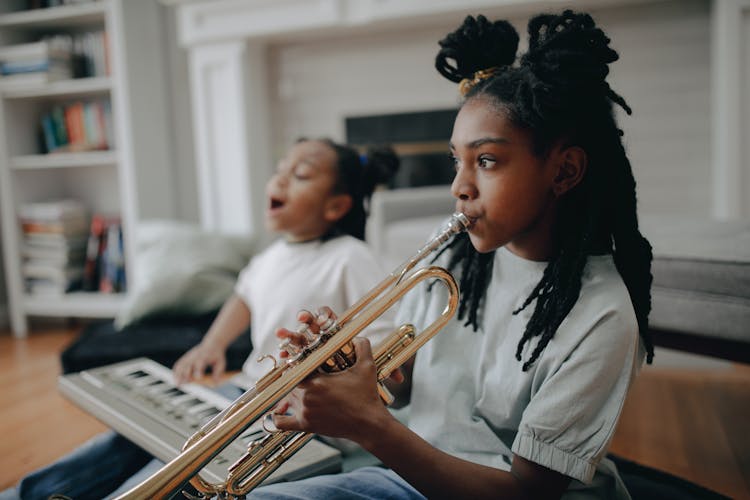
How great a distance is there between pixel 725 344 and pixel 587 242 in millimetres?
Answer: 850

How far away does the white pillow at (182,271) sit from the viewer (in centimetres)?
216

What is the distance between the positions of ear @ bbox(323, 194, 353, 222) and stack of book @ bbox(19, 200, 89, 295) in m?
2.11

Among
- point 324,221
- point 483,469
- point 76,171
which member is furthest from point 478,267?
point 76,171

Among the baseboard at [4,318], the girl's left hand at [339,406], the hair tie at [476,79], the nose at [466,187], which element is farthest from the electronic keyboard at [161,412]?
the baseboard at [4,318]

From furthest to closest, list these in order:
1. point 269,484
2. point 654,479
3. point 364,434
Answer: point 654,479 → point 269,484 → point 364,434

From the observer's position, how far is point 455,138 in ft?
2.50

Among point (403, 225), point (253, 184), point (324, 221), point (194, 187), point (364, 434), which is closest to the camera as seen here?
point (364, 434)

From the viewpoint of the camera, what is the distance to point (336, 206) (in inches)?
52.1

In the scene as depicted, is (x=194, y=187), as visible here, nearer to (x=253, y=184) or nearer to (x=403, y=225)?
(x=253, y=184)

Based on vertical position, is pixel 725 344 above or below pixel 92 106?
below

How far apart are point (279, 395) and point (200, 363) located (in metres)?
0.69

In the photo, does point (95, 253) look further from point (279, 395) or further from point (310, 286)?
point (279, 395)

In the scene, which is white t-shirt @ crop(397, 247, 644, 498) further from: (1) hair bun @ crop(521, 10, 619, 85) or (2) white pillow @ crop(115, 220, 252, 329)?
(2) white pillow @ crop(115, 220, 252, 329)

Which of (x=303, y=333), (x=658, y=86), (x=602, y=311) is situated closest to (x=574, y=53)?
(x=602, y=311)
